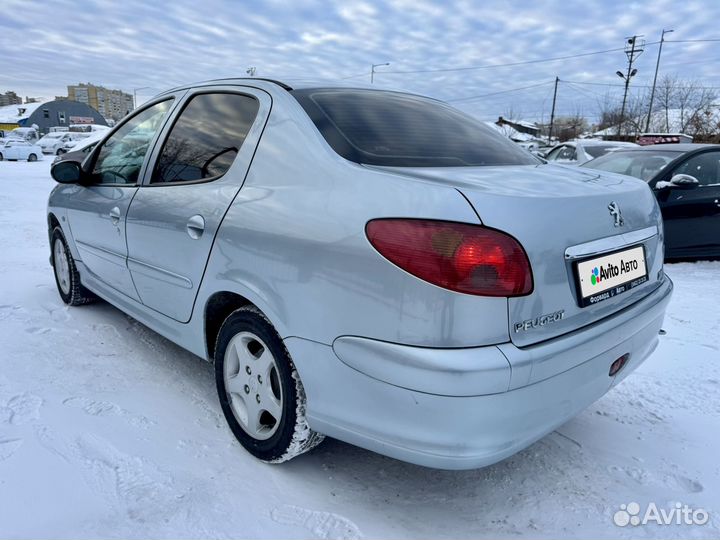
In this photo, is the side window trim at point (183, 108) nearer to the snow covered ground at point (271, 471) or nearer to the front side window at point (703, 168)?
the snow covered ground at point (271, 471)

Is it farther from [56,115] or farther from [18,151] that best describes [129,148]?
[56,115]

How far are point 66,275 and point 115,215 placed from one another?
1.42 metres

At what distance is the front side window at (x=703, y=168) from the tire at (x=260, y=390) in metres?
5.86

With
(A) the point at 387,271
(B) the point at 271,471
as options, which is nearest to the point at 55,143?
(B) the point at 271,471

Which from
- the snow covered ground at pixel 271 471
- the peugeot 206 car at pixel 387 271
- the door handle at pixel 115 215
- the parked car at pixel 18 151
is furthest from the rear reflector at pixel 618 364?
the parked car at pixel 18 151

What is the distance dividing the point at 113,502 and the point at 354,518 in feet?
2.92

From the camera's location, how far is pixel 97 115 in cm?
7488

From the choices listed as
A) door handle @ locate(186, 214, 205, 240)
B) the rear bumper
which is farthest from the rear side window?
the rear bumper

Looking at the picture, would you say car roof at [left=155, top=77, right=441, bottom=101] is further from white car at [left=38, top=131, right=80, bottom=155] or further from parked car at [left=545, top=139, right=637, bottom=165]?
white car at [left=38, top=131, right=80, bottom=155]

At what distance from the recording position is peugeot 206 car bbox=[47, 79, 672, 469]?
1.57 m

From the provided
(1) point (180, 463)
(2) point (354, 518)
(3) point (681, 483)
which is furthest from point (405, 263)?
(3) point (681, 483)

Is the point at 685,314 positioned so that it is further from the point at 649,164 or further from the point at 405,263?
the point at 405,263

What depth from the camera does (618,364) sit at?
2035mm

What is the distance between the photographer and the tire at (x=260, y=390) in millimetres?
2002
